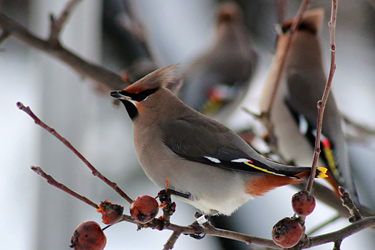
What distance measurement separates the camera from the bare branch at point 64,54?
2.16 metres

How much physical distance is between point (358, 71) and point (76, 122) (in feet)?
10.7

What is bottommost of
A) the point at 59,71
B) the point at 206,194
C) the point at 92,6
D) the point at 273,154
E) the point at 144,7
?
the point at 206,194

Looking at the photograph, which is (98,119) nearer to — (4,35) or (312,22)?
(312,22)

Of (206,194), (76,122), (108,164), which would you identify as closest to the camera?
(206,194)

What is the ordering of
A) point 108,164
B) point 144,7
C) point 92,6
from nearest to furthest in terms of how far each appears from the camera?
point 92,6 → point 108,164 → point 144,7

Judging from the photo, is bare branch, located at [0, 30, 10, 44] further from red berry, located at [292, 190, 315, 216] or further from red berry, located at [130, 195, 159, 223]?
red berry, located at [292, 190, 315, 216]

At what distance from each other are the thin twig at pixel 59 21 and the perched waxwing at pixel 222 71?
3.75 feet

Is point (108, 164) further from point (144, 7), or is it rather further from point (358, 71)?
point (358, 71)

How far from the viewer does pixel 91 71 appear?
2279 millimetres

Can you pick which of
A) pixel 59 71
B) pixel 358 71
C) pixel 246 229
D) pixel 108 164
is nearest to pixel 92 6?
pixel 59 71

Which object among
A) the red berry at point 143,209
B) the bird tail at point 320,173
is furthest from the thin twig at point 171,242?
the bird tail at point 320,173

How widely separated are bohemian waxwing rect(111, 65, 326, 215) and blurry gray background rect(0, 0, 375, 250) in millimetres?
726

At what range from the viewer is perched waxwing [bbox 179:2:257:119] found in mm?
3408

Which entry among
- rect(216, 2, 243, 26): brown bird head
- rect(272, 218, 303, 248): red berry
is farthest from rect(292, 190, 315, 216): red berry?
rect(216, 2, 243, 26): brown bird head
